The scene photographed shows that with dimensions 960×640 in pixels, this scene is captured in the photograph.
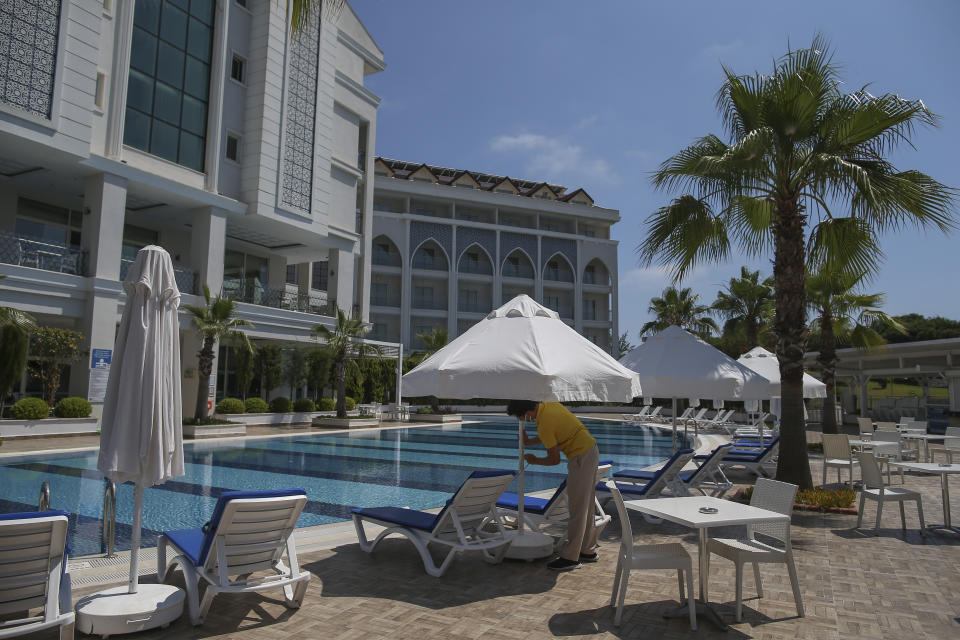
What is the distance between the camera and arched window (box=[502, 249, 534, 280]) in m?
49.2

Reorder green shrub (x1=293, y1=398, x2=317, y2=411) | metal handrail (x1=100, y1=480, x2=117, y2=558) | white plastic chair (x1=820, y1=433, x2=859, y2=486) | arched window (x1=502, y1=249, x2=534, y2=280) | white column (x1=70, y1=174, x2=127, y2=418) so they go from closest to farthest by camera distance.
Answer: metal handrail (x1=100, y1=480, x2=117, y2=558) < white plastic chair (x1=820, y1=433, x2=859, y2=486) < white column (x1=70, y1=174, x2=127, y2=418) < green shrub (x1=293, y1=398, x2=317, y2=411) < arched window (x1=502, y1=249, x2=534, y2=280)

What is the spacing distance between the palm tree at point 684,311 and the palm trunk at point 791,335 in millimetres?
28671

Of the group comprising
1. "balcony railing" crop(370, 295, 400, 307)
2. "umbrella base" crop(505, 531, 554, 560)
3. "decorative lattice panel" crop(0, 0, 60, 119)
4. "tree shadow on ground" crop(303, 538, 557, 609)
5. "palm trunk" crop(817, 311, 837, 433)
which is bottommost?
"tree shadow on ground" crop(303, 538, 557, 609)

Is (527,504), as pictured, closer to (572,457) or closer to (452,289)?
(572,457)

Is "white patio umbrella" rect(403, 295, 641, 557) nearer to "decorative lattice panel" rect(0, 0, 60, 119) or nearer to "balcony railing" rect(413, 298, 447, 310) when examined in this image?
"decorative lattice panel" rect(0, 0, 60, 119)

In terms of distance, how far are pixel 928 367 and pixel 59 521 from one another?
111ft

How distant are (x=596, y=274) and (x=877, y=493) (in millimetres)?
46639

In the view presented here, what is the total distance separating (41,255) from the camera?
1731 centimetres

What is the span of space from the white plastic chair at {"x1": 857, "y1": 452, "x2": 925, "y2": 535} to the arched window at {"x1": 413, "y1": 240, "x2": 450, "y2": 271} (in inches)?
1609

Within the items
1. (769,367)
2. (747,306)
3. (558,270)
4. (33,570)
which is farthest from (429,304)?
(33,570)

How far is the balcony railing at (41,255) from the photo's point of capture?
16656 millimetres

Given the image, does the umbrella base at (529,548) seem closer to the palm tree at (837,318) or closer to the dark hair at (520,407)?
the dark hair at (520,407)

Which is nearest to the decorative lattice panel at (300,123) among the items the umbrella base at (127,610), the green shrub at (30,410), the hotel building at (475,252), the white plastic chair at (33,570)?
the green shrub at (30,410)

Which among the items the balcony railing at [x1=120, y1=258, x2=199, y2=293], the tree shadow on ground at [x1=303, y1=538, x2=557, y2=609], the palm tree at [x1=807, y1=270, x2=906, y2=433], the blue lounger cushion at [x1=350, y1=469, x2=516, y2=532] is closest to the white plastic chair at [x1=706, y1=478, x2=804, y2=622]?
the tree shadow on ground at [x1=303, y1=538, x2=557, y2=609]
